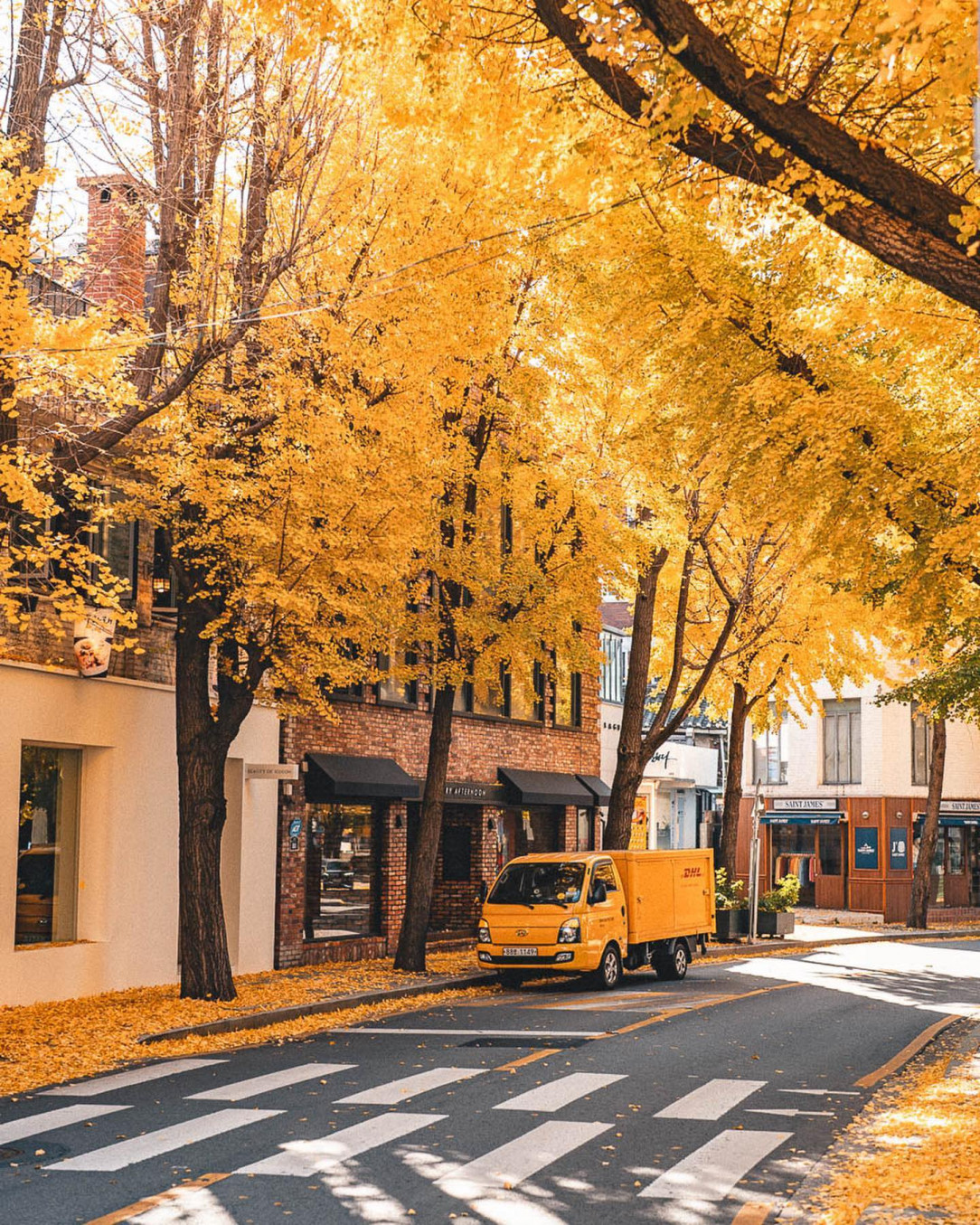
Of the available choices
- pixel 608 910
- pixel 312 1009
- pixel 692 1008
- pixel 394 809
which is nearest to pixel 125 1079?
pixel 312 1009

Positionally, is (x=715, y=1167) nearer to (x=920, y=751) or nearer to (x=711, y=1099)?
(x=711, y=1099)

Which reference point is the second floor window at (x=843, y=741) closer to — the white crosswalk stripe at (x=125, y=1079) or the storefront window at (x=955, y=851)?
the storefront window at (x=955, y=851)

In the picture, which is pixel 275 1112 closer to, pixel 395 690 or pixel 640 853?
pixel 640 853

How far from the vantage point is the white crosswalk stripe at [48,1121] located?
9797mm

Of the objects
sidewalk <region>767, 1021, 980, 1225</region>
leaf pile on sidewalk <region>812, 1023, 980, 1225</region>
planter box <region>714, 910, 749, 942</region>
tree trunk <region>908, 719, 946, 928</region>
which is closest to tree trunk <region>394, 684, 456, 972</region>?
sidewalk <region>767, 1021, 980, 1225</region>

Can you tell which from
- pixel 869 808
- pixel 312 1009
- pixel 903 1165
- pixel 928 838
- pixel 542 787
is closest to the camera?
pixel 903 1165

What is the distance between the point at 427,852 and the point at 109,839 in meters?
5.05

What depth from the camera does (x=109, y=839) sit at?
18.2 metres

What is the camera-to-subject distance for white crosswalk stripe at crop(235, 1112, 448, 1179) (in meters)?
8.61

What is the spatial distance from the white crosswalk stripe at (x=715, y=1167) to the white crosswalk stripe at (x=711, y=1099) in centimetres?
75

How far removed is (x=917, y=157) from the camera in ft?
34.4

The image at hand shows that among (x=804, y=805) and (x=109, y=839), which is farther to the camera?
(x=804, y=805)

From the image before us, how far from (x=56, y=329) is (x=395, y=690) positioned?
46.0 feet

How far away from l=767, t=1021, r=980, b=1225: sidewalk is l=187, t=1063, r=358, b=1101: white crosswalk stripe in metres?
4.53
